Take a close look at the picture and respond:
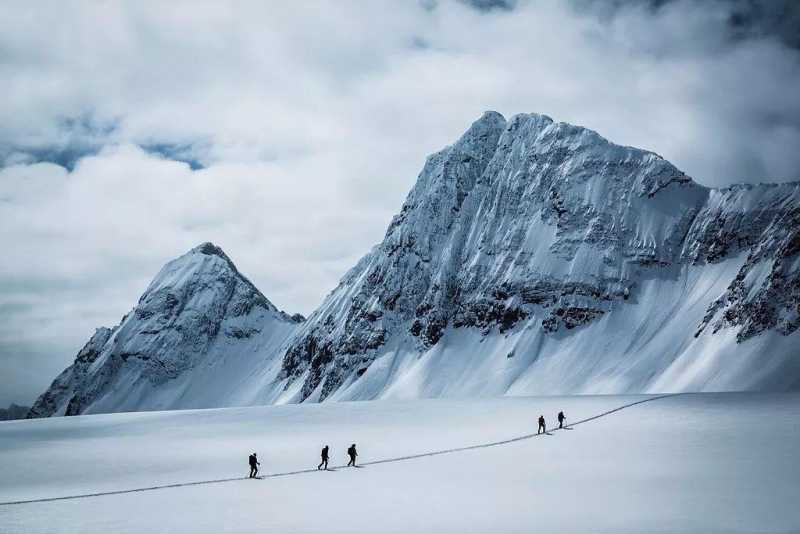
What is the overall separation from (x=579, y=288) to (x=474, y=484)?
135 m

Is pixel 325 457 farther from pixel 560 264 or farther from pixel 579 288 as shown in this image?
pixel 560 264

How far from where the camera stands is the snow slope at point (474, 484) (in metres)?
18.6

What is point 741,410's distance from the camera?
46188 mm

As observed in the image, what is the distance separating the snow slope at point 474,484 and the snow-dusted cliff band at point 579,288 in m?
65.8

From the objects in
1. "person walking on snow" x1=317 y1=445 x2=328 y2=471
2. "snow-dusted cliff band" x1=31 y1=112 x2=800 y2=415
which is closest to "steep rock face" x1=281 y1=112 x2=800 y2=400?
"snow-dusted cliff band" x1=31 y1=112 x2=800 y2=415

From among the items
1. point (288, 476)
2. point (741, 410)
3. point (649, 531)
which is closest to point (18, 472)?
point (288, 476)

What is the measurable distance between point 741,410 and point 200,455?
39.0 meters

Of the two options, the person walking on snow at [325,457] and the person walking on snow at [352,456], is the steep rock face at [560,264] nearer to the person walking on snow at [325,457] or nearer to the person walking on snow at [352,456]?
the person walking on snow at [352,456]

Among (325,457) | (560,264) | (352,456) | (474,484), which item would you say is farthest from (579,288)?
(474,484)

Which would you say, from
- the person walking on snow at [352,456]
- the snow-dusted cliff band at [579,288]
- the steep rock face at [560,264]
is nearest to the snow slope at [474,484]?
the person walking on snow at [352,456]

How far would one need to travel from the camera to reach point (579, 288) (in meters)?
153

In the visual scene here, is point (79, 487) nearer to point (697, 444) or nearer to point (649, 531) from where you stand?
point (649, 531)

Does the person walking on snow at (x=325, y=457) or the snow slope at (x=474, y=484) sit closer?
the snow slope at (x=474, y=484)

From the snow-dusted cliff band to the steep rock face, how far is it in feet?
A: 1.32
